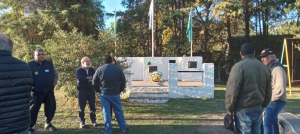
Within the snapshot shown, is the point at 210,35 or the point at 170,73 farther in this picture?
the point at 210,35

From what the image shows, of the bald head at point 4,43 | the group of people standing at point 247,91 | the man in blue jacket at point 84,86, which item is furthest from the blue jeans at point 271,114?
the bald head at point 4,43

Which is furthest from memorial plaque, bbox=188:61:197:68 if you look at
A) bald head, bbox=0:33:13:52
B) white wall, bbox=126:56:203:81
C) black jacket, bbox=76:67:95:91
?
bald head, bbox=0:33:13:52

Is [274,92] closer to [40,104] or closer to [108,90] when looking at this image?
[108,90]

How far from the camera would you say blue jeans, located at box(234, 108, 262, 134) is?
391cm

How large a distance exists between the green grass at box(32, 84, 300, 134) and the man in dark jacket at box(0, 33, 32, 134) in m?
3.79

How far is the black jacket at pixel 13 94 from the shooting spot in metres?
2.56

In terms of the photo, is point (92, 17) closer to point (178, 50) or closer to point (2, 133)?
point (178, 50)

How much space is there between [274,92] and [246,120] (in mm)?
1212

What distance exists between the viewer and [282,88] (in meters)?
4.80

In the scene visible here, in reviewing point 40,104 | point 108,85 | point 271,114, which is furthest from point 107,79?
point 271,114

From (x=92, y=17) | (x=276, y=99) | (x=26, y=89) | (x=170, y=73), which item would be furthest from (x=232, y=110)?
(x=92, y=17)

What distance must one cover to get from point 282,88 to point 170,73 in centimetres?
691

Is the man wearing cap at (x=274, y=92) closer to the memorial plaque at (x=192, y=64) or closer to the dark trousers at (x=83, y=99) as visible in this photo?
the dark trousers at (x=83, y=99)

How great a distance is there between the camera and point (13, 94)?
2617 millimetres
